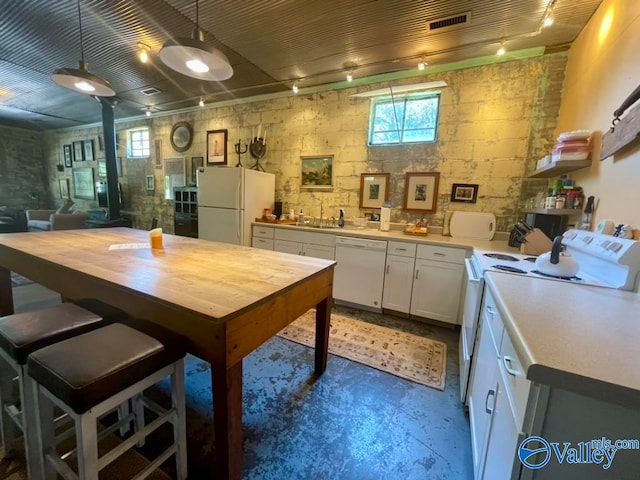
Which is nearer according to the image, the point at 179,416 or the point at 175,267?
the point at 179,416

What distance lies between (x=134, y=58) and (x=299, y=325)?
12.8 feet

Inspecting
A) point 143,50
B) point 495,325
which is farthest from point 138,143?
point 495,325

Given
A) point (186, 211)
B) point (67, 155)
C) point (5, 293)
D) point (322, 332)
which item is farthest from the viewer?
point (67, 155)

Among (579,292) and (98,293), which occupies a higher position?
(579,292)

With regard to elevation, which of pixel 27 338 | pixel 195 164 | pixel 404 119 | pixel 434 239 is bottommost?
pixel 27 338

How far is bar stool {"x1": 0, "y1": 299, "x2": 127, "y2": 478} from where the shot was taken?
1.03 m

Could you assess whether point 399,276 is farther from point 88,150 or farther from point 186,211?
point 88,150

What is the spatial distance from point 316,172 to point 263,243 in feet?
4.38

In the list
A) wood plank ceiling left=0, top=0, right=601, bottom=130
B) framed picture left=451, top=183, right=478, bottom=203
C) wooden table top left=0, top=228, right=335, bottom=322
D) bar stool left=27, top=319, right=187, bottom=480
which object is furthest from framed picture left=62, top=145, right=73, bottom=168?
framed picture left=451, top=183, right=478, bottom=203

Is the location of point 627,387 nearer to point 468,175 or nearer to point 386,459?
point 386,459

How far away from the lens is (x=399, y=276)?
2.86 meters

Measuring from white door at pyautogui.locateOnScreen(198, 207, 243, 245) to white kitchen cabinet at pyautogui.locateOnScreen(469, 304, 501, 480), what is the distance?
318 cm

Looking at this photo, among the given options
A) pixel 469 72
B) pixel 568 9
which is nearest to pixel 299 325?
pixel 469 72

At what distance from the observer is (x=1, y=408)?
1.25 metres
